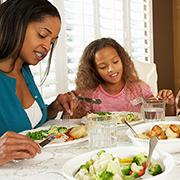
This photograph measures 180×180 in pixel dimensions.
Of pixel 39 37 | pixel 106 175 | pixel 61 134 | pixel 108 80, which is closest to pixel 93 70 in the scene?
pixel 108 80

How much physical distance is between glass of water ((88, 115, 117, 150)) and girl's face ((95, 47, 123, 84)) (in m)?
0.92

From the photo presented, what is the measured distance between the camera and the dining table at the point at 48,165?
2.67 ft

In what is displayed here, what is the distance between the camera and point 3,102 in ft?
4.68

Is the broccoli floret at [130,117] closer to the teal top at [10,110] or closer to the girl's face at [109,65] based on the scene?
the teal top at [10,110]

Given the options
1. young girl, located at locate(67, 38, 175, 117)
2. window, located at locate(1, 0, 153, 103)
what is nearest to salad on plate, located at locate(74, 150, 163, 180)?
young girl, located at locate(67, 38, 175, 117)

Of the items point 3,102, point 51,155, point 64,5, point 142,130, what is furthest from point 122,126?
point 64,5

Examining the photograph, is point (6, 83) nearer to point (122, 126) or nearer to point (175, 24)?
point (122, 126)

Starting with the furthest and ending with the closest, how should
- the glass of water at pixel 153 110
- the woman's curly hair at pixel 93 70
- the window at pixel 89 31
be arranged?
the window at pixel 89 31 → the woman's curly hair at pixel 93 70 → the glass of water at pixel 153 110

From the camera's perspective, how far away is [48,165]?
2.95ft

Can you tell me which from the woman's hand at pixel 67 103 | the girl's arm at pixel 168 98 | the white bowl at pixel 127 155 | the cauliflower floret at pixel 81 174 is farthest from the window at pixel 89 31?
the cauliflower floret at pixel 81 174

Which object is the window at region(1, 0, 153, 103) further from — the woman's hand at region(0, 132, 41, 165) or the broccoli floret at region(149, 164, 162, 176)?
the broccoli floret at region(149, 164, 162, 176)

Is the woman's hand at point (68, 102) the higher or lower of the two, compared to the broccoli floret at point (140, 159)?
higher

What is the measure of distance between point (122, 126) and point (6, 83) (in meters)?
0.56

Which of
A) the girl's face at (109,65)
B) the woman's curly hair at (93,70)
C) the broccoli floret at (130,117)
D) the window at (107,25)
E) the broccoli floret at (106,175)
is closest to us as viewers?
the broccoli floret at (106,175)
